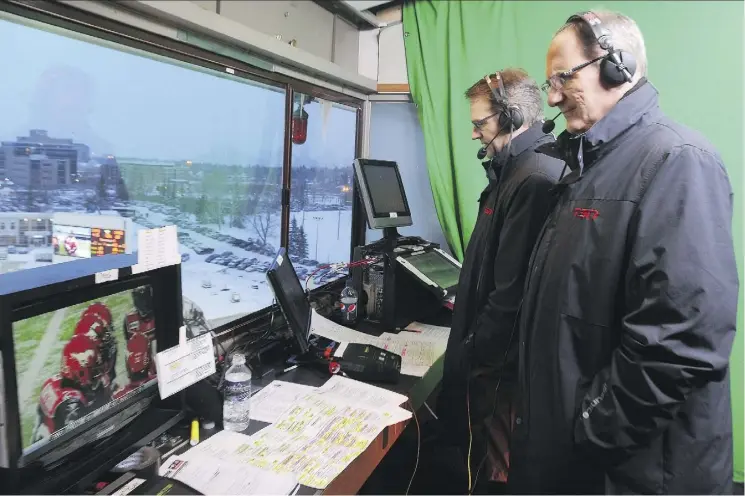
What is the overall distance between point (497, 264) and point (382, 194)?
908mm

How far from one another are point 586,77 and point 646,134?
19 centimetres

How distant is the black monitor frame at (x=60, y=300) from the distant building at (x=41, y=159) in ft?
0.99

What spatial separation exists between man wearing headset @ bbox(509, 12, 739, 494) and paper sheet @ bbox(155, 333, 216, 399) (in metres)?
0.82

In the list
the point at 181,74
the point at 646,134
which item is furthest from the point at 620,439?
the point at 181,74

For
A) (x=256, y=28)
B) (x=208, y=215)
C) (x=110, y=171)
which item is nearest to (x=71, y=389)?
(x=110, y=171)

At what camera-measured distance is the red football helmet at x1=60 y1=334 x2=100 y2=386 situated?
0.95 m

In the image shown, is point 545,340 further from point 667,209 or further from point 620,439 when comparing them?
point 667,209

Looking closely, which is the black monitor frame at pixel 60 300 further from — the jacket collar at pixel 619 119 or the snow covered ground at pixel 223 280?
the jacket collar at pixel 619 119

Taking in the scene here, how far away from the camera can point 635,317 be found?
958 mm

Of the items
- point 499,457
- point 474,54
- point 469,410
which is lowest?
point 499,457

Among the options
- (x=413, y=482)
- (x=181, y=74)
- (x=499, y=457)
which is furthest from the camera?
Result: (x=413, y=482)

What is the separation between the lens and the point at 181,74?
5.27 feet

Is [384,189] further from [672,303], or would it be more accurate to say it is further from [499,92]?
[672,303]

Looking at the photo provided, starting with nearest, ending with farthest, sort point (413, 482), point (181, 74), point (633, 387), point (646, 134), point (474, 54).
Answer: point (633, 387) → point (646, 134) → point (181, 74) → point (413, 482) → point (474, 54)
